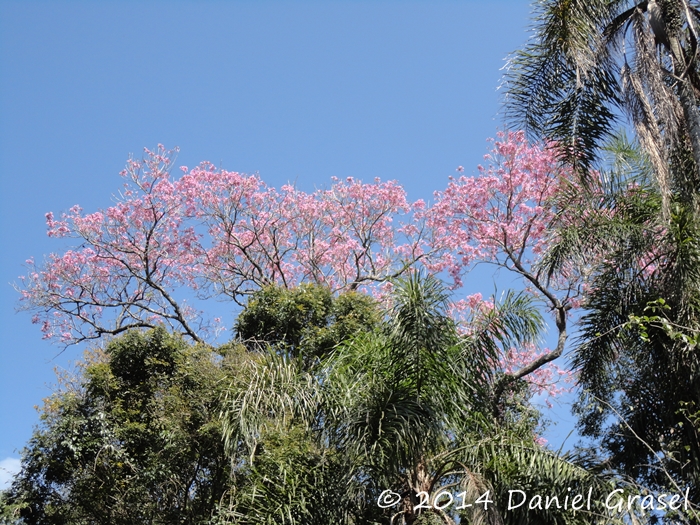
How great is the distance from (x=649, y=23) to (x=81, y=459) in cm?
965

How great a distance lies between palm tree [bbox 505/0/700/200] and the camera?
888 cm

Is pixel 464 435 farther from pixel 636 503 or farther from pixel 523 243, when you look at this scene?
pixel 523 243

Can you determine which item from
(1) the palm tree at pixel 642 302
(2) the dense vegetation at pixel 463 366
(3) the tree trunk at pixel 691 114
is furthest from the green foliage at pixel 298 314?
(3) the tree trunk at pixel 691 114

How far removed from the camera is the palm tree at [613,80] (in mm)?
Result: 8875

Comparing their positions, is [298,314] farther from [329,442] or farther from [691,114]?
[691,114]

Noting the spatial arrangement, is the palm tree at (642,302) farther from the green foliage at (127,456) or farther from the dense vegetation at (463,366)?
the green foliage at (127,456)

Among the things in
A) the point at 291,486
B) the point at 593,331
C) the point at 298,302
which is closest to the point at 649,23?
the point at 593,331

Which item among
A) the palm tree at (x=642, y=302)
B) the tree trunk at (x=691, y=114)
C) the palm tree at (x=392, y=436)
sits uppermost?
the tree trunk at (x=691, y=114)

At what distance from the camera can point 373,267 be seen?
52.5 ft

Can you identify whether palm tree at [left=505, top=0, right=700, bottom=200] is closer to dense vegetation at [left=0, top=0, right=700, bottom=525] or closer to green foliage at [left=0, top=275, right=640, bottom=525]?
dense vegetation at [left=0, top=0, right=700, bottom=525]

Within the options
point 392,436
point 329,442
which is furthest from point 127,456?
point 392,436

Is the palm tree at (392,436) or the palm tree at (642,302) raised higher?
the palm tree at (642,302)

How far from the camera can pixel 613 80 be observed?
32.2 feet

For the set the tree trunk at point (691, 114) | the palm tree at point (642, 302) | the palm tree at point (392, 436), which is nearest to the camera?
the palm tree at point (392, 436)
